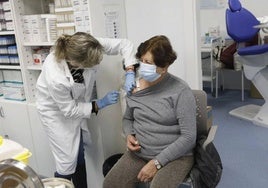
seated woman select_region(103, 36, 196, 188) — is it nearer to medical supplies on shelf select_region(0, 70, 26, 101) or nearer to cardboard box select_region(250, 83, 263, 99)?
medical supplies on shelf select_region(0, 70, 26, 101)

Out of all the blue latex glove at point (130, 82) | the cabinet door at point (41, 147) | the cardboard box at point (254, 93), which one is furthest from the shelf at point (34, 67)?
the cardboard box at point (254, 93)

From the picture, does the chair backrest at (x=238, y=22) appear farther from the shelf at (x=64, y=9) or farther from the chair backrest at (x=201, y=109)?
the shelf at (x=64, y=9)

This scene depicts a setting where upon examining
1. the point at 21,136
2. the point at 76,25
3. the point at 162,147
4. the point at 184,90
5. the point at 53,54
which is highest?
the point at 76,25

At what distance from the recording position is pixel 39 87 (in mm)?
1996

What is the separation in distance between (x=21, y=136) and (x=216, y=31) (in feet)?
9.71

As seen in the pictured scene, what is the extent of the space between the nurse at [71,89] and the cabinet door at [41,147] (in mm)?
473

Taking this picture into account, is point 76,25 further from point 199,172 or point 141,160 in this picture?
point 199,172

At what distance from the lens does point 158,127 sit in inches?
69.8

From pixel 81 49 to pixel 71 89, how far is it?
10.3 inches

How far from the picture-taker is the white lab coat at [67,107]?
1887mm

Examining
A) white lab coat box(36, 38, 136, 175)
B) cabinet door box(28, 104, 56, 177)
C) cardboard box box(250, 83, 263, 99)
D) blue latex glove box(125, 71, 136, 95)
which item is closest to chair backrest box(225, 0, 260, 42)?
cardboard box box(250, 83, 263, 99)


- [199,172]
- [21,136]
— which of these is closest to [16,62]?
[21,136]

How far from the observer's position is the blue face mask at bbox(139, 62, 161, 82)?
1766 millimetres

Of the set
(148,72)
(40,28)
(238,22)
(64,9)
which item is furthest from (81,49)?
(238,22)
